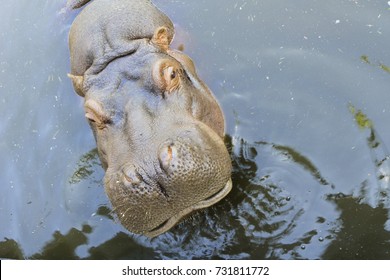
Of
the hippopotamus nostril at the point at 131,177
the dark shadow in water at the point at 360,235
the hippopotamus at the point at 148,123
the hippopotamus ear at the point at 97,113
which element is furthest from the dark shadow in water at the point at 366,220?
the hippopotamus ear at the point at 97,113

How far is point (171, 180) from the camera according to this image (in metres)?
3.60

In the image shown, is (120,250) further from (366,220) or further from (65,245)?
(366,220)

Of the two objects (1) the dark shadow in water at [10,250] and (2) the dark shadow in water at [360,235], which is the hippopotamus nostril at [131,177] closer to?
(2) the dark shadow in water at [360,235]

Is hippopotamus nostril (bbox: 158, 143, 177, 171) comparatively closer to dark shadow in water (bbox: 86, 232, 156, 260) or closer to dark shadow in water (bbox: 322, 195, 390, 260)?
dark shadow in water (bbox: 86, 232, 156, 260)

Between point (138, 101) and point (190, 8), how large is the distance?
1957mm

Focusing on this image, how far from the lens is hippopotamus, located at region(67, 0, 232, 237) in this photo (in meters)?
3.66

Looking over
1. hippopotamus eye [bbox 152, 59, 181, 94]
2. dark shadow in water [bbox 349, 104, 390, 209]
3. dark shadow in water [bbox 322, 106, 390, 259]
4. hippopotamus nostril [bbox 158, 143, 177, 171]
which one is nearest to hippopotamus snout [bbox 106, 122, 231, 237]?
hippopotamus nostril [bbox 158, 143, 177, 171]

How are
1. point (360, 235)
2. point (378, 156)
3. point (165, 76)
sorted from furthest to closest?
1. point (378, 156)
2. point (360, 235)
3. point (165, 76)

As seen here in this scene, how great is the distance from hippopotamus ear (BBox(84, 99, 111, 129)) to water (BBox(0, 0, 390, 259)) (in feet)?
3.35

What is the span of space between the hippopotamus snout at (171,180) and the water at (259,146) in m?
0.99

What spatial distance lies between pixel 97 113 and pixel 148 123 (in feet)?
1.46

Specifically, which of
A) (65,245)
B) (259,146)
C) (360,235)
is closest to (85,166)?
(65,245)

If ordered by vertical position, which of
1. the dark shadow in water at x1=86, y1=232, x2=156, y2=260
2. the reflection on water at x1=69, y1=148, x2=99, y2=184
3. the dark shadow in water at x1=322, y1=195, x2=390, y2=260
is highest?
the dark shadow in water at x1=322, y1=195, x2=390, y2=260

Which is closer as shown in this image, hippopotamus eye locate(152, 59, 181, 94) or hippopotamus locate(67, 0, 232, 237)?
hippopotamus locate(67, 0, 232, 237)
